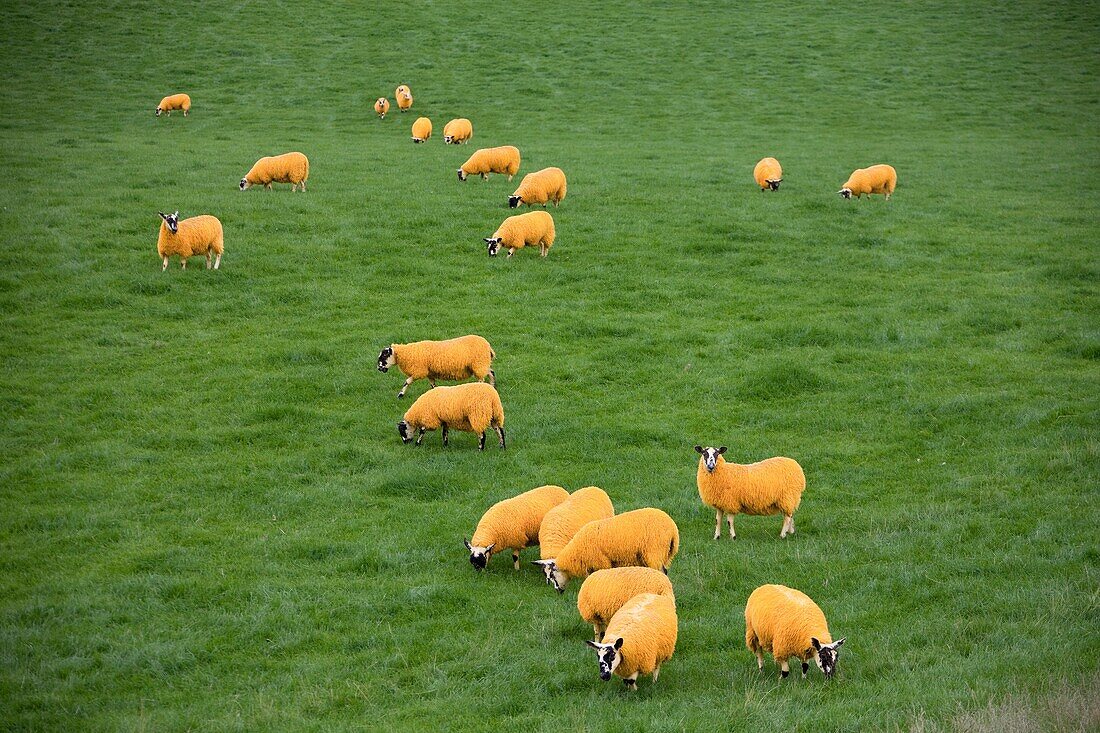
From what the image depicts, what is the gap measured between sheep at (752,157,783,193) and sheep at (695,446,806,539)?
21.1 m

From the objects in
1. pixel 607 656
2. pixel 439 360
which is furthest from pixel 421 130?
pixel 607 656

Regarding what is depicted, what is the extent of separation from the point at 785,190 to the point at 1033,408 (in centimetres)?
1719

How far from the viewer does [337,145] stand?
133 feet

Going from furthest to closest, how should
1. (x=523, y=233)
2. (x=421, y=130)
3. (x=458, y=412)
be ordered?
(x=421, y=130)
(x=523, y=233)
(x=458, y=412)

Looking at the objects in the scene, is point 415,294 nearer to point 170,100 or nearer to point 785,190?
point 785,190

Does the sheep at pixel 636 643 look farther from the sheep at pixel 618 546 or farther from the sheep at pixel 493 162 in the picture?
the sheep at pixel 493 162

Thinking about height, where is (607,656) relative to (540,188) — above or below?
below

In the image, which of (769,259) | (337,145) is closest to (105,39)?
(337,145)

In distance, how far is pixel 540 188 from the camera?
97.8ft

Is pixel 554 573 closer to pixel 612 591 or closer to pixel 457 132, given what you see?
pixel 612 591

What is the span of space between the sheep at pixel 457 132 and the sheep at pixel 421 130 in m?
0.88

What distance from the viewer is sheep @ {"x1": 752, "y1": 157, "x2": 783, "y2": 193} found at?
3375cm

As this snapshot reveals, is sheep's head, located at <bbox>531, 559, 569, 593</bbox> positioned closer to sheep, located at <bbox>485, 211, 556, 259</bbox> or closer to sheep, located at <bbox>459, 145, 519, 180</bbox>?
sheep, located at <bbox>485, 211, 556, 259</bbox>

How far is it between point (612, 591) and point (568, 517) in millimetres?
2126
